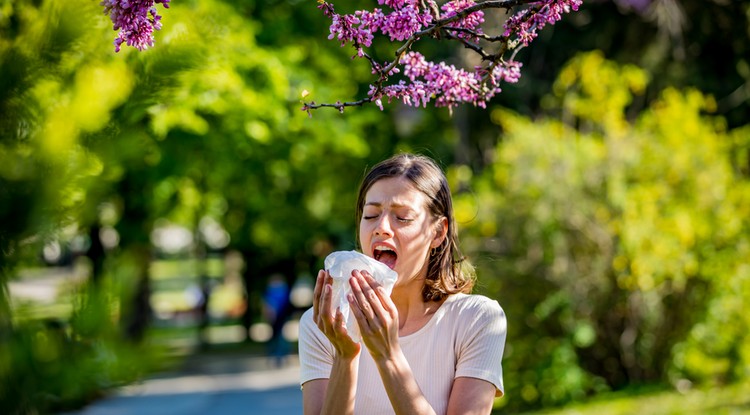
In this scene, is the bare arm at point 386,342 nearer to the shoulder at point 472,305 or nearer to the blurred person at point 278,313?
the shoulder at point 472,305

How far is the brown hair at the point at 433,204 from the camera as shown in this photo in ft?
8.96

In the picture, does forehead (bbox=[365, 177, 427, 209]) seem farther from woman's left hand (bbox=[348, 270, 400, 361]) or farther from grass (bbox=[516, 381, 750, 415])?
grass (bbox=[516, 381, 750, 415])

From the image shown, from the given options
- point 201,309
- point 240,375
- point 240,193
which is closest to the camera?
point 240,193

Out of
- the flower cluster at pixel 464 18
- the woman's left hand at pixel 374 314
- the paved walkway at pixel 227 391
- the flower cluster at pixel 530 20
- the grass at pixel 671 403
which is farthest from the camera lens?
the paved walkway at pixel 227 391

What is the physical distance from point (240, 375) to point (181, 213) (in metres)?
3.75

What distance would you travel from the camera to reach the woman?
2371 mm

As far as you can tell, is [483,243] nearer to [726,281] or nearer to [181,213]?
[726,281]

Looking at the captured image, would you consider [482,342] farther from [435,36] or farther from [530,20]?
[530,20]

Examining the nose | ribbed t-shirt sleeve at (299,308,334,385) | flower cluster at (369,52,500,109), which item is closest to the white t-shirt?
ribbed t-shirt sleeve at (299,308,334,385)

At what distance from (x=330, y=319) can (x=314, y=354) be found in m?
0.32

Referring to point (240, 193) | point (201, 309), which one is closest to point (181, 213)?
point (240, 193)

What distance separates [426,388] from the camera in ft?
8.45

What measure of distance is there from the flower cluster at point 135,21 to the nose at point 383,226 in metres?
0.72

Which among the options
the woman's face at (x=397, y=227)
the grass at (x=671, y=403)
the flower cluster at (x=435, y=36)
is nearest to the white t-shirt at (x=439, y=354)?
the woman's face at (x=397, y=227)
